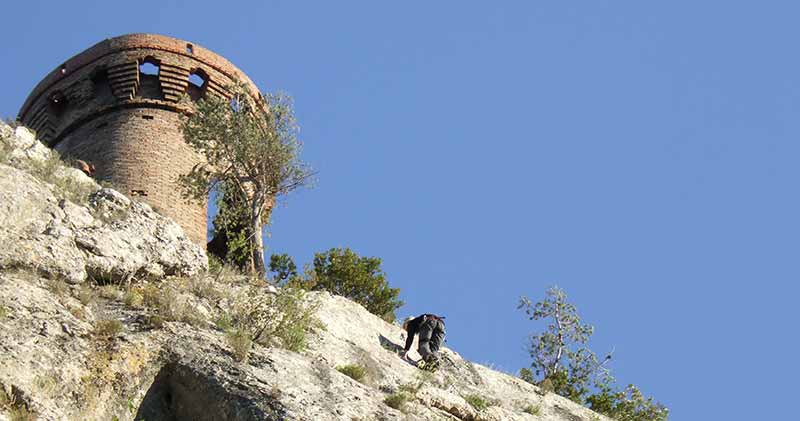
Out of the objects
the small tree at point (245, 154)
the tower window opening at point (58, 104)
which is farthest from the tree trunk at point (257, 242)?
the tower window opening at point (58, 104)

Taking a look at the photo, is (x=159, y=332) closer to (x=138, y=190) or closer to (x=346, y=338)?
(x=346, y=338)

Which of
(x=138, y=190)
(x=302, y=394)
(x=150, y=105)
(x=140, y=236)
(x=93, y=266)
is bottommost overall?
(x=302, y=394)

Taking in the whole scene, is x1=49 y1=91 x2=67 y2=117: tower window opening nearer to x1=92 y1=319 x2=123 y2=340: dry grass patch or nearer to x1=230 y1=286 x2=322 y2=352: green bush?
x1=230 y1=286 x2=322 y2=352: green bush

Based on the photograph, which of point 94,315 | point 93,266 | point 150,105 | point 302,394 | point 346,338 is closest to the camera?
point 302,394

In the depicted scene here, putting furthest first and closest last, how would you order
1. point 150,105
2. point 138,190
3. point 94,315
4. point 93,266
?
point 150,105, point 138,190, point 93,266, point 94,315

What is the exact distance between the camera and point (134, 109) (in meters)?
25.5

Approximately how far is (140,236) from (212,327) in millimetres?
3440

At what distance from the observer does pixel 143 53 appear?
26250 millimetres

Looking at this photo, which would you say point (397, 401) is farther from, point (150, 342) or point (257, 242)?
point (257, 242)

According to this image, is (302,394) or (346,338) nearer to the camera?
(302,394)

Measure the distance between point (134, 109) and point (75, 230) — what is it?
10.3 metres

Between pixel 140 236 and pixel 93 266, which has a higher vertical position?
pixel 140 236

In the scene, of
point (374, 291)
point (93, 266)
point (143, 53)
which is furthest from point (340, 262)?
point (93, 266)

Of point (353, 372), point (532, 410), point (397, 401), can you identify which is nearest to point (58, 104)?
point (353, 372)
